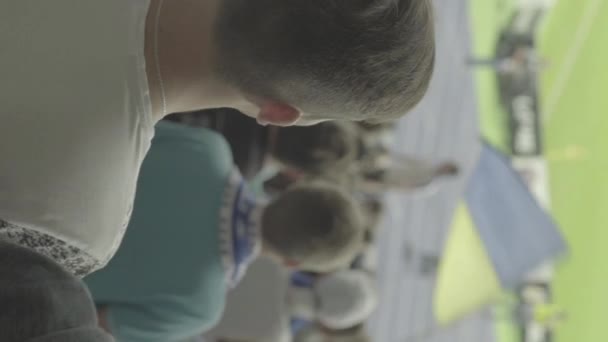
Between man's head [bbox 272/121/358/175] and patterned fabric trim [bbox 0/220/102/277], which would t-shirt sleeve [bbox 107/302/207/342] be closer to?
patterned fabric trim [bbox 0/220/102/277]

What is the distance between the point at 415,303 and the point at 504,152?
110 cm

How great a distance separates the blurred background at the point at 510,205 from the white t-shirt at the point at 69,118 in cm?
238

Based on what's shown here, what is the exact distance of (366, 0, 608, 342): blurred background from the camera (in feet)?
Result: 9.93

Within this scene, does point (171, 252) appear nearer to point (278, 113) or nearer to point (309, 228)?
point (309, 228)

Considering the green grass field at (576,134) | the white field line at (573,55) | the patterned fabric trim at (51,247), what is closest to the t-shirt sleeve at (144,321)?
the patterned fabric trim at (51,247)

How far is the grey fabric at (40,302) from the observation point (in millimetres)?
486

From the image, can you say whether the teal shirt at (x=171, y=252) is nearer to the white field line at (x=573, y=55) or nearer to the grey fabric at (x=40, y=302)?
the grey fabric at (x=40, y=302)

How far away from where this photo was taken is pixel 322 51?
2.38 ft

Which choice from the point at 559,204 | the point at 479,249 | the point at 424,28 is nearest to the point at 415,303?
the point at 479,249

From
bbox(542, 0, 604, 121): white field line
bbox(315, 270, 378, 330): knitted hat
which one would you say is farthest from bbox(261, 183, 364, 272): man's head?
bbox(542, 0, 604, 121): white field line

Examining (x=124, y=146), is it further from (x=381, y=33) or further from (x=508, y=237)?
(x=508, y=237)

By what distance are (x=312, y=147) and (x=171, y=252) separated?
634 millimetres

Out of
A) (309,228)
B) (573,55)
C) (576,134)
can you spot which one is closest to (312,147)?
(309,228)

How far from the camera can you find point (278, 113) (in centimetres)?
81
